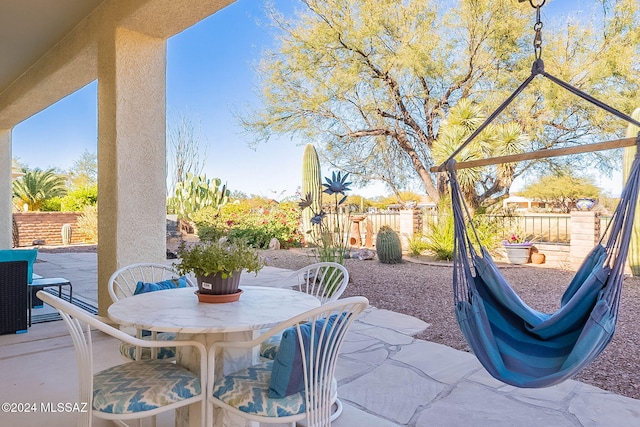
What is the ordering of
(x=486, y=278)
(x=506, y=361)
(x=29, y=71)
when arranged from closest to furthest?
(x=506, y=361), (x=486, y=278), (x=29, y=71)

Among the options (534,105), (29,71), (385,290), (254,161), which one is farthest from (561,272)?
(254,161)

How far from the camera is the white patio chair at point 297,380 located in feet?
4.42

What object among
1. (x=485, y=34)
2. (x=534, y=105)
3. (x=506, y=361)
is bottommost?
(x=506, y=361)

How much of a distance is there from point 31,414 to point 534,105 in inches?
376

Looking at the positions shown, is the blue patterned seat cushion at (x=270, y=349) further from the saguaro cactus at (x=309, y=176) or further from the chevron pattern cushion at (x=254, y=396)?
the saguaro cactus at (x=309, y=176)

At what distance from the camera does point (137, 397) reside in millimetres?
1382

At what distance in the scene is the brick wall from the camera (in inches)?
419

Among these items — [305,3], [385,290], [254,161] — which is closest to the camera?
[385,290]

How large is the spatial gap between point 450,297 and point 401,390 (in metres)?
2.64

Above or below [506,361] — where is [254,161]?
above

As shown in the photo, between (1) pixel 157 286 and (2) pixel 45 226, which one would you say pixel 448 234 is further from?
(2) pixel 45 226

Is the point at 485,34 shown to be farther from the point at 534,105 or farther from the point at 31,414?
the point at 31,414

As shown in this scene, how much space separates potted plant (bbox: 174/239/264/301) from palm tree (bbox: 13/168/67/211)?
13.5 metres

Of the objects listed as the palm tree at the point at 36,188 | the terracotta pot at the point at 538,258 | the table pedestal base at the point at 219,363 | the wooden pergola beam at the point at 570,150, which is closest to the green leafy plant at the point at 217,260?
the table pedestal base at the point at 219,363
